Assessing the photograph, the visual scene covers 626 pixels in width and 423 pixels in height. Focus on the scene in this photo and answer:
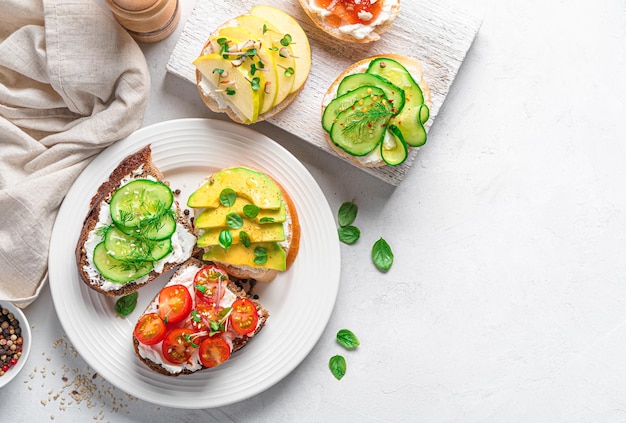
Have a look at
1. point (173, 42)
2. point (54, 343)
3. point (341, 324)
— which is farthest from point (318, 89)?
point (54, 343)

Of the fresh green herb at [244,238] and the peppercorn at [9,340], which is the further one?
the peppercorn at [9,340]

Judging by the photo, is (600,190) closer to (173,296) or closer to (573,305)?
(573,305)

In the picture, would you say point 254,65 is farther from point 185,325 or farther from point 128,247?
point 185,325

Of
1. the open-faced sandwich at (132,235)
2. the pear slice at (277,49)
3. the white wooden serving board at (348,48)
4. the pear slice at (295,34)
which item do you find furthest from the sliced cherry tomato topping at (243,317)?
the pear slice at (295,34)

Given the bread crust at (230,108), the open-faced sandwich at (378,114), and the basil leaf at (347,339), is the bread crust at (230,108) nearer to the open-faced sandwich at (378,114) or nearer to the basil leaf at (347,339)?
the open-faced sandwich at (378,114)

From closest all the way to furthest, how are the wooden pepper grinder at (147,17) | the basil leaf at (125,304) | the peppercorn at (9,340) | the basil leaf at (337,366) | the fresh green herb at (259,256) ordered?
the wooden pepper grinder at (147,17), the fresh green herb at (259,256), the peppercorn at (9,340), the basil leaf at (125,304), the basil leaf at (337,366)

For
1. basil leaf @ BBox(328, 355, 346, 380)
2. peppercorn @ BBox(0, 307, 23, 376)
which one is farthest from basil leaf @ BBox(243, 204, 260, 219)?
peppercorn @ BBox(0, 307, 23, 376)

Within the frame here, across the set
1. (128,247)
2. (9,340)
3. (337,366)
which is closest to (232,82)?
(128,247)
